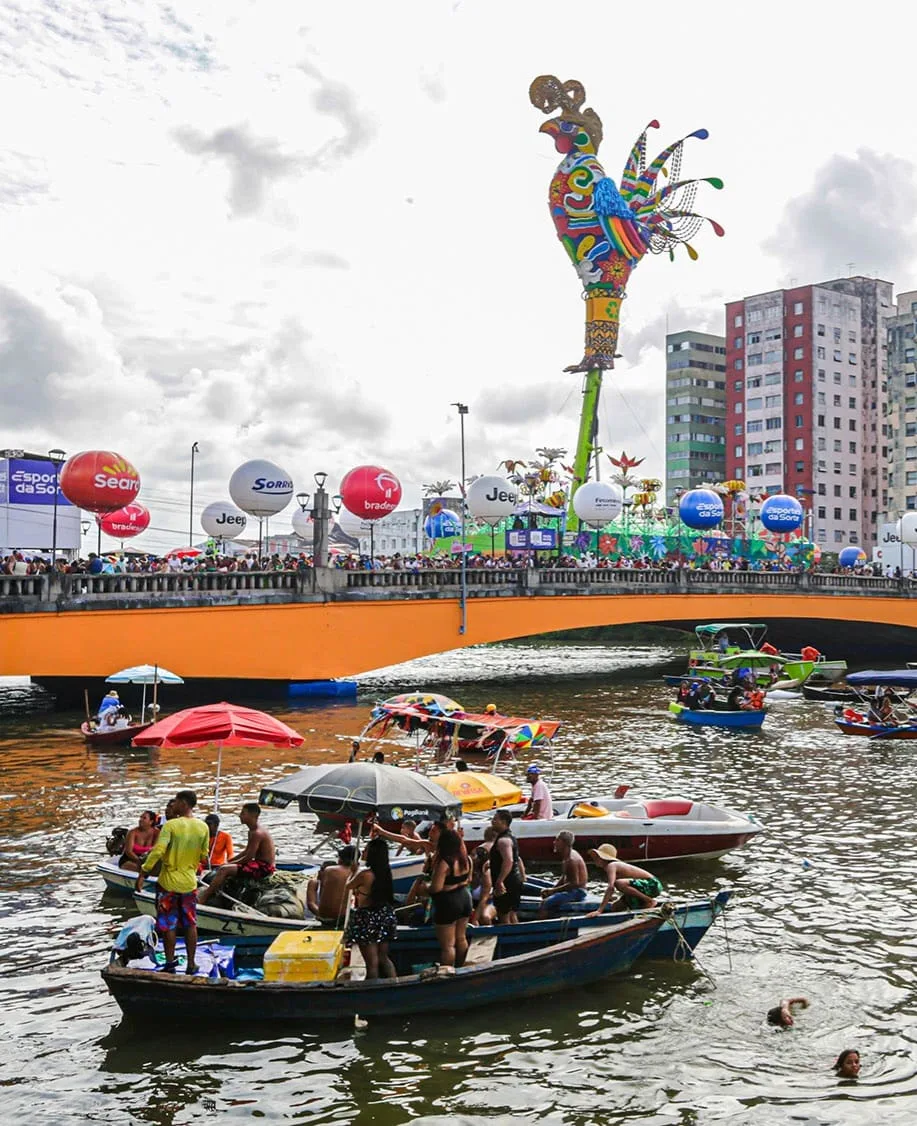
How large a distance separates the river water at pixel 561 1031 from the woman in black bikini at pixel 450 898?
786mm

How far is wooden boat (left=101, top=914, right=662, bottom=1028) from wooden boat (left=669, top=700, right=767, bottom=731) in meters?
28.3

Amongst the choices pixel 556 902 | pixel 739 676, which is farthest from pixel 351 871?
pixel 739 676

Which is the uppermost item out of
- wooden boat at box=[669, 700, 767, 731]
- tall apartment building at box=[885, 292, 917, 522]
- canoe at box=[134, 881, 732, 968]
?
tall apartment building at box=[885, 292, 917, 522]

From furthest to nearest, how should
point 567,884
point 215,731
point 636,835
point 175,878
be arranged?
point 636,835
point 215,731
point 567,884
point 175,878

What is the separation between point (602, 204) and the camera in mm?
85375

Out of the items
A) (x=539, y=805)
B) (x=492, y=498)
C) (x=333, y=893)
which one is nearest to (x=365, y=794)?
(x=333, y=893)

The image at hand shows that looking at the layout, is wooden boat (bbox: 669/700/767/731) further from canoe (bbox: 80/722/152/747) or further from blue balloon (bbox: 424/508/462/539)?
blue balloon (bbox: 424/508/462/539)

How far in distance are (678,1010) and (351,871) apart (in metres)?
4.32

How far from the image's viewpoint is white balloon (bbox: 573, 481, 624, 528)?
189ft

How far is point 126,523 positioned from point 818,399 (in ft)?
278

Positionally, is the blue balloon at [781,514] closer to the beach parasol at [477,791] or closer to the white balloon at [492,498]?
the white balloon at [492,498]

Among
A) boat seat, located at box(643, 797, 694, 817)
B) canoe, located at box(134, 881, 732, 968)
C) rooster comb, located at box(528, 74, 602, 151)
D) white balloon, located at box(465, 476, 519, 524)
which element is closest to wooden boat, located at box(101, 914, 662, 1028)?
canoe, located at box(134, 881, 732, 968)

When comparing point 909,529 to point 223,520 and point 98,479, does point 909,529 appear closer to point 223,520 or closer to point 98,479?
point 223,520

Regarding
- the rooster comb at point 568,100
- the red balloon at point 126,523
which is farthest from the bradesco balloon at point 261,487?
the rooster comb at point 568,100
